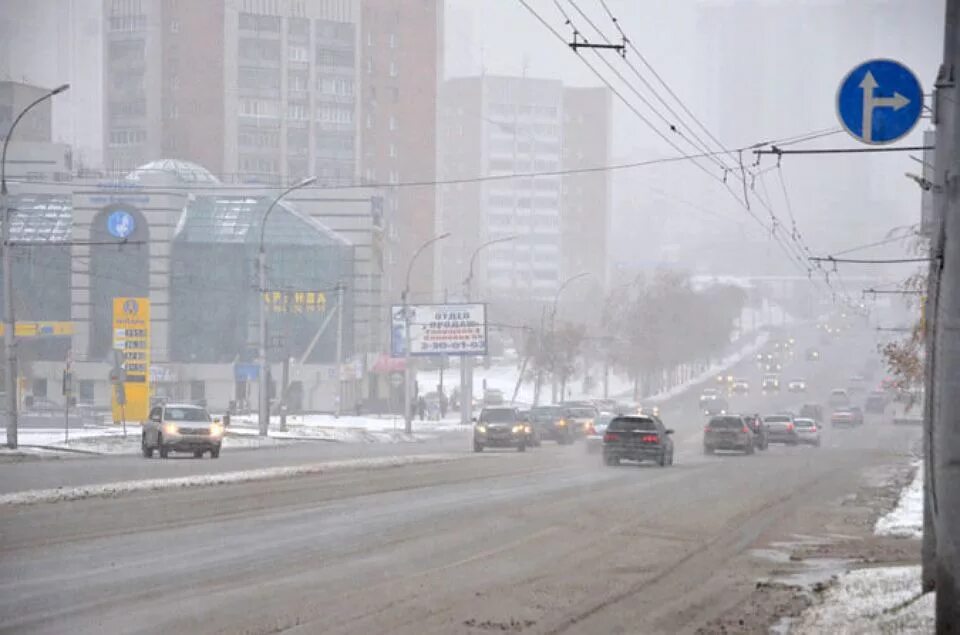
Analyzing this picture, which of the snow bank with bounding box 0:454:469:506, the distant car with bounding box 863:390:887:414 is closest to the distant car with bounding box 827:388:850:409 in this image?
the distant car with bounding box 863:390:887:414

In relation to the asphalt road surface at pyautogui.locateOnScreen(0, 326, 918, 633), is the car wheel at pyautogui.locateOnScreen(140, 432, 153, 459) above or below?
below

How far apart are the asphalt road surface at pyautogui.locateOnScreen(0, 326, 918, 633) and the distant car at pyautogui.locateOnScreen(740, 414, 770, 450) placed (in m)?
29.2

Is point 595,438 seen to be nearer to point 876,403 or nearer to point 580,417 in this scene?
point 580,417

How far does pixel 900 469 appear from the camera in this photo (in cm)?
4694

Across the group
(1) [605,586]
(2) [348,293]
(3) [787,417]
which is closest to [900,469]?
(3) [787,417]

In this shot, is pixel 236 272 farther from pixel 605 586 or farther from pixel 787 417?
pixel 605 586

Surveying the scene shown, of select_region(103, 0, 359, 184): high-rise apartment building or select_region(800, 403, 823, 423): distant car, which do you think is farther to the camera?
select_region(103, 0, 359, 184): high-rise apartment building

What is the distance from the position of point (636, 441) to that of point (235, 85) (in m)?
119

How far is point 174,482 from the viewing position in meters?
29.8

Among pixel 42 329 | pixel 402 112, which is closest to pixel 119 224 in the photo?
pixel 42 329

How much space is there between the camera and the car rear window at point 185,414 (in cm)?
4522

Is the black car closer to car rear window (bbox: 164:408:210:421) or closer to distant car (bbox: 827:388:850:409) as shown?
car rear window (bbox: 164:408:210:421)

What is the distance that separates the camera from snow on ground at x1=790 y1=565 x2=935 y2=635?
12.5 m

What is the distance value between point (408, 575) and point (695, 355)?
13002 centimetres
